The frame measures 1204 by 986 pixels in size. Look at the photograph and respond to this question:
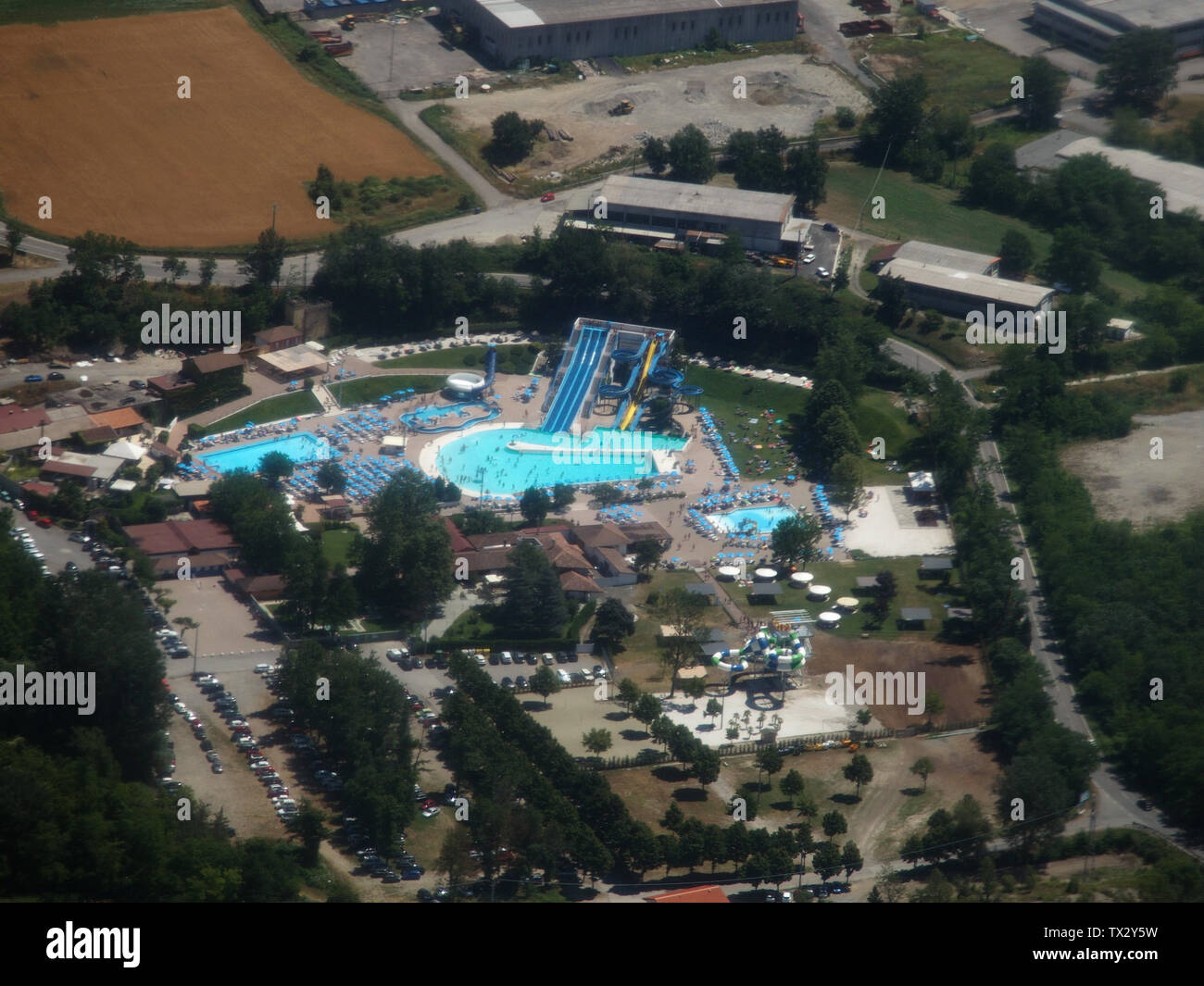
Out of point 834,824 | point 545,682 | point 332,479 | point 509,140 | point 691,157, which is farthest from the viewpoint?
point 509,140

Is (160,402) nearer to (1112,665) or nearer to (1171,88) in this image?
(1112,665)

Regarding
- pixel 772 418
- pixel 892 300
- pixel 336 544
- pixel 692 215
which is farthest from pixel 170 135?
pixel 892 300

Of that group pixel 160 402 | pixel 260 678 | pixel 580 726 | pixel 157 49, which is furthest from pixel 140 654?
pixel 157 49

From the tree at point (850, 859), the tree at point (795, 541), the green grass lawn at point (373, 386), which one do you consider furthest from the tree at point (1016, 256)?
the tree at point (850, 859)

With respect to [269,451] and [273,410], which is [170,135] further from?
[269,451]

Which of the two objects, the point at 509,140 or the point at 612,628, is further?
the point at 509,140

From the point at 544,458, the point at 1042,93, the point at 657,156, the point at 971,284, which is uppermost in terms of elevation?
the point at 1042,93

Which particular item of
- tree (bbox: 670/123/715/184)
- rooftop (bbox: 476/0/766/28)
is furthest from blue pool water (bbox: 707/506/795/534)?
Answer: rooftop (bbox: 476/0/766/28)
